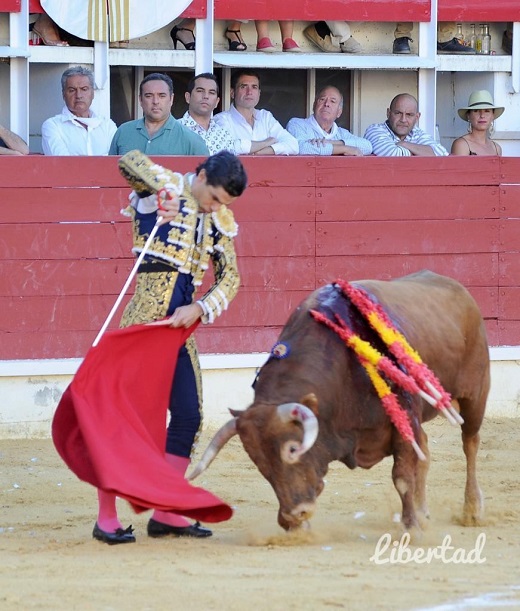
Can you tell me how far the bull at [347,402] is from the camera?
4.30 meters

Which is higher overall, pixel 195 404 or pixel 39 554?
pixel 195 404

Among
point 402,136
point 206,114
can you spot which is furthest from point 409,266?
point 206,114

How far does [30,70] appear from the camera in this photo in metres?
8.05

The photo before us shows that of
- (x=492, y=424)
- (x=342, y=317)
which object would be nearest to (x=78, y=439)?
(x=342, y=317)

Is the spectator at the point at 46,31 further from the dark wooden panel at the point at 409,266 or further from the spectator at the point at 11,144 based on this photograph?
the dark wooden panel at the point at 409,266

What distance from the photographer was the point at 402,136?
25.6 ft

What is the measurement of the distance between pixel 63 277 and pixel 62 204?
38 cm

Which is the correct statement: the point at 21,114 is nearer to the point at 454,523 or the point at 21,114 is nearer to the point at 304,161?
the point at 304,161

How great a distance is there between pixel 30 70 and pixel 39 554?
4428 mm

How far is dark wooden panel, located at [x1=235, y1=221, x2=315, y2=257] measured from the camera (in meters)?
7.18

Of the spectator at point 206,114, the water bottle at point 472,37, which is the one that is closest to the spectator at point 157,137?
the spectator at point 206,114

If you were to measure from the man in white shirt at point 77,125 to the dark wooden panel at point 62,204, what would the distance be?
27 centimetres

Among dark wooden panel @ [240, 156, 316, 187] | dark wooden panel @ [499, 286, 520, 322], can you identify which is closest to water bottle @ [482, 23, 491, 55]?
dark wooden panel @ [499, 286, 520, 322]

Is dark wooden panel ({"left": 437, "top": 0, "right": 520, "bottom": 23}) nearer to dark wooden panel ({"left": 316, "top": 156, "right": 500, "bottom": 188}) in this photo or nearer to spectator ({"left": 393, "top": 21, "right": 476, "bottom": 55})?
spectator ({"left": 393, "top": 21, "right": 476, "bottom": 55})
